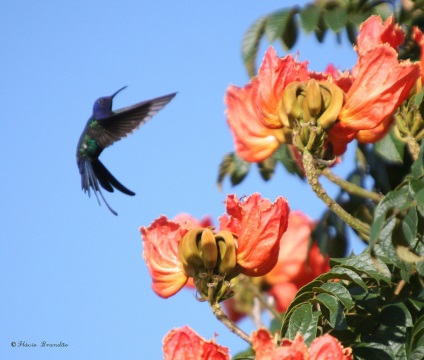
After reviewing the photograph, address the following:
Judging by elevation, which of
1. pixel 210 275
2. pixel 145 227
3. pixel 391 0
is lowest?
pixel 210 275

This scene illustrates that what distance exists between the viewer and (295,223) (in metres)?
3.84

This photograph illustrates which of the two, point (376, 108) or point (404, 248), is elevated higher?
point (376, 108)

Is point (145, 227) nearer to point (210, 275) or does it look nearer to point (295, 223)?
point (210, 275)

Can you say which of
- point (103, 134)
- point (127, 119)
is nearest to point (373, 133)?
point (127, 119)

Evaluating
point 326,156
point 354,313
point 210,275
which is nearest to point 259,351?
point 354,313

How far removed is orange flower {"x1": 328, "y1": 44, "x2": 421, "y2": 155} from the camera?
95.4 inches

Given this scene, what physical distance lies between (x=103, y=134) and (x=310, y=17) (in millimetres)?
1630

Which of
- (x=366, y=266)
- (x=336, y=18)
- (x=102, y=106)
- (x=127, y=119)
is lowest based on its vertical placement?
(x=366, y=266)

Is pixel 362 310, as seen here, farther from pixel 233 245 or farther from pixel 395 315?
pixel 233 245

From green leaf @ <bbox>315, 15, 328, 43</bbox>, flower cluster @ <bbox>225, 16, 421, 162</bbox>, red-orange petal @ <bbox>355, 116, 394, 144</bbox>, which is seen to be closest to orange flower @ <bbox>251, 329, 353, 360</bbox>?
flower cluster @ <bbox>225, 16, 421, 162</bbox>

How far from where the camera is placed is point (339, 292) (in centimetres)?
204

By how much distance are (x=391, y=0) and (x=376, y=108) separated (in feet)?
3.15

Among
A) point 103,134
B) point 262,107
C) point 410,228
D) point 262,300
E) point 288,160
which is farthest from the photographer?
point 103,134

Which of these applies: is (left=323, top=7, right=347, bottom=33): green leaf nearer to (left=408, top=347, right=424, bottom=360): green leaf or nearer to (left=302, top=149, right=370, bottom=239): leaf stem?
(left=302, top=149, right=370, bottom=239): leaf stem
